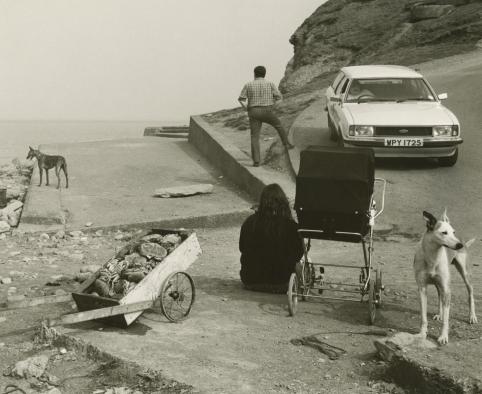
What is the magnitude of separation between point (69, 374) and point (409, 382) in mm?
2904

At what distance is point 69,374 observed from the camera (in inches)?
275

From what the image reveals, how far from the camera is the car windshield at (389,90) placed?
1573 cm

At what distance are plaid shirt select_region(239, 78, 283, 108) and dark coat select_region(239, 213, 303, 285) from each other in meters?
6.53

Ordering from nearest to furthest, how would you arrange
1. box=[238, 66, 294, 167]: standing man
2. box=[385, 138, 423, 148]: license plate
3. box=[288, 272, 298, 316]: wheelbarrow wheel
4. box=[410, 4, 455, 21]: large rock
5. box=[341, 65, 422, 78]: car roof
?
1. box=[288, 272, 298, 316]: wheelbarrow wheel
2. box=[385, 138, 423, 148]: license plate
3. box=[238, 66, 294, 167]: standing man
4. box=[341, 65, 422, 78]: car roof
5. box=[410, 4, 455, 21]: large rock

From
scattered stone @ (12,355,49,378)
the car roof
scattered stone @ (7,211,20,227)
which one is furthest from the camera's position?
the car roof

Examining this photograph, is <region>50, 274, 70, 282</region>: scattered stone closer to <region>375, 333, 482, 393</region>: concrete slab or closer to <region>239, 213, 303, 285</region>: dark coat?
<region>239, 213, 303, 285</region>: dark coat

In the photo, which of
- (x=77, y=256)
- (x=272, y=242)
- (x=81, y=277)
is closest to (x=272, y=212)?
(x=272, y=242)

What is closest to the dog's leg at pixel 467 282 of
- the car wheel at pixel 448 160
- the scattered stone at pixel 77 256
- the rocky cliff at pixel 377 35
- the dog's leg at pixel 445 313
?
the dog's leg at pixel 445 313

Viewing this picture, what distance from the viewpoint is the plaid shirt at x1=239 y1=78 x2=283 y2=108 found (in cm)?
1546

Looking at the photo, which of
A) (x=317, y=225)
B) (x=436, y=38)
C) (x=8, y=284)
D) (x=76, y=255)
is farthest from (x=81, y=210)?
(x=436, y=38)

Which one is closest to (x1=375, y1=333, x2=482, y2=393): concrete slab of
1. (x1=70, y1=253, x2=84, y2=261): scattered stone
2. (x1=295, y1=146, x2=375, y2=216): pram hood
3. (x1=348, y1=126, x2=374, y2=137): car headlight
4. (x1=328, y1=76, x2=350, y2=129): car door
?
Answer: (x1=295, y1=146, x2=375, y2=216): pram hood

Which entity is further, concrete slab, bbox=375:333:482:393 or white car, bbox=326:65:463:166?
white car, bbox=326:65:463:166

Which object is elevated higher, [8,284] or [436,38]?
[436,38]

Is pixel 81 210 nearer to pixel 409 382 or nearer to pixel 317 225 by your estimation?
pixel 317 225
